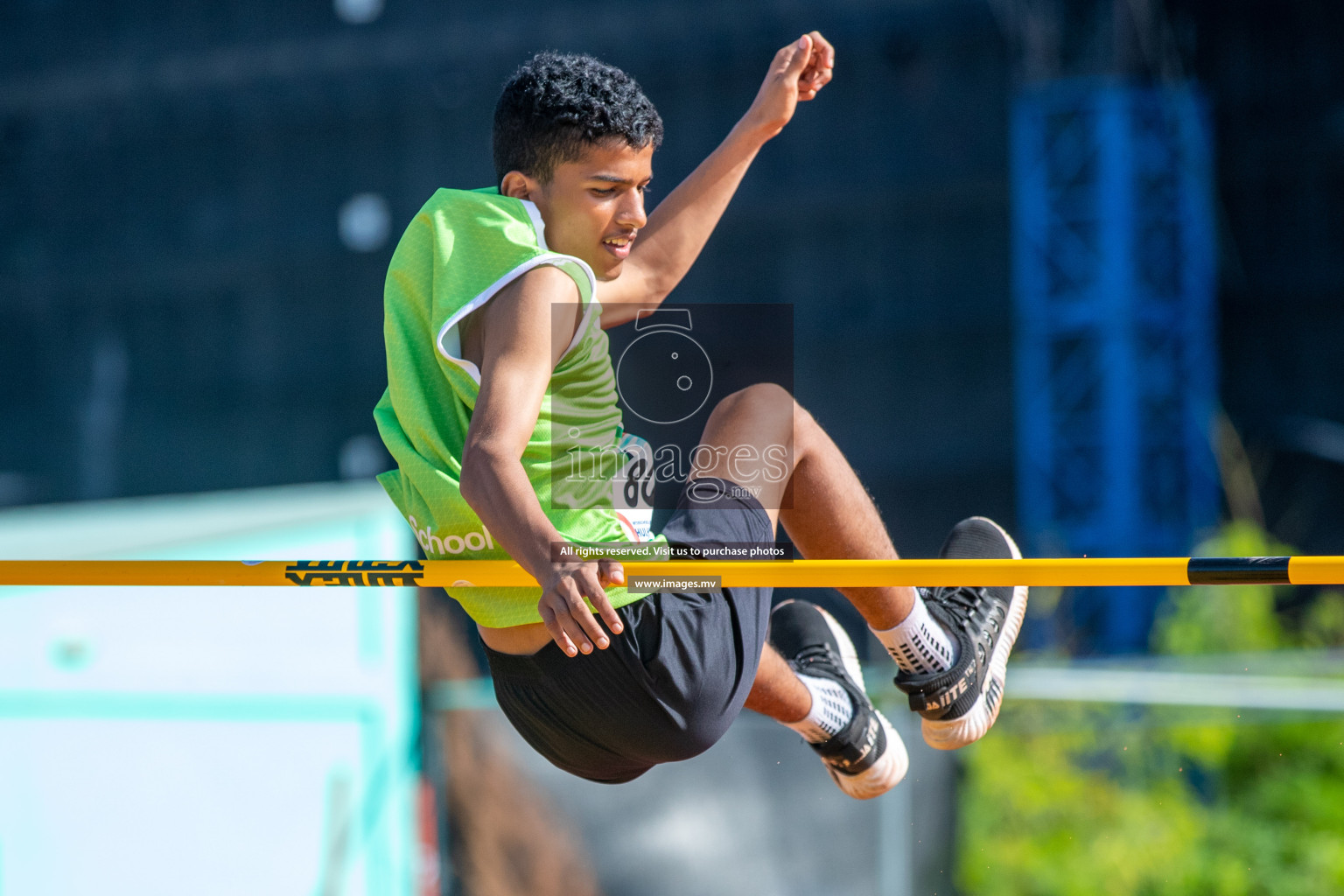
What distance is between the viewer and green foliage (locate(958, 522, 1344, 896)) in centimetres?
503

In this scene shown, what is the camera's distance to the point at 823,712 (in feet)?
8.26

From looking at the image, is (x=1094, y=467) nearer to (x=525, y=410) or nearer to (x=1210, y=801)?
(x=1210, y=801)

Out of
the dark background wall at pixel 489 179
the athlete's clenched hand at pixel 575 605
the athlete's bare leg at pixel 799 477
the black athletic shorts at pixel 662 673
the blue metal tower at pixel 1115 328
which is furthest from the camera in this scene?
the dark background wall at pixel 489 179

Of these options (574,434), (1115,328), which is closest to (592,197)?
(574,434)

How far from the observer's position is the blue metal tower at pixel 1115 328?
906cm

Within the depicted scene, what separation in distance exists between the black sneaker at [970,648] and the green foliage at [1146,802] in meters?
2.75

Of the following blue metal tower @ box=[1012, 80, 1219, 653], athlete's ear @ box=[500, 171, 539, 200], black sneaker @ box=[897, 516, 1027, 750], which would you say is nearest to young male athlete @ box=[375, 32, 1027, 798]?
athlete's ear @ box=[500, 171, 539, 200]

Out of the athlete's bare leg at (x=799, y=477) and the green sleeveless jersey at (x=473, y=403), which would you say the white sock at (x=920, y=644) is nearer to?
the athlete's bare leg at (x=799, y=477)

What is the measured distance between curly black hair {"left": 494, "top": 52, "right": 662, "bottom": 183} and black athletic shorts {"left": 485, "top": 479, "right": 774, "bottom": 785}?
56cm

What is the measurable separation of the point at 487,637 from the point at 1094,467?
8004 mm

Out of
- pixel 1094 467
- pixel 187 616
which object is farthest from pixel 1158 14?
pixel 187 616

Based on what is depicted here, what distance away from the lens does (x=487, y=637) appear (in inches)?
83.9

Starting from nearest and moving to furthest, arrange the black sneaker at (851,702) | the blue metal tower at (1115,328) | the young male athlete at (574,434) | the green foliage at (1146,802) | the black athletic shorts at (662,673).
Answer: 1. the young male athlete at (574,434)
2. the black athletic shorts at (662,673)
3. the black sneaker at (851,702)
4. the green foliage at (1146,802)
5. the blue metal tower at (1115,328)

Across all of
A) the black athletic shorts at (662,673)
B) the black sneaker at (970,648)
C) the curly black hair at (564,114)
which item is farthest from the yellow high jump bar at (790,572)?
the curly black hair at (564,114)
